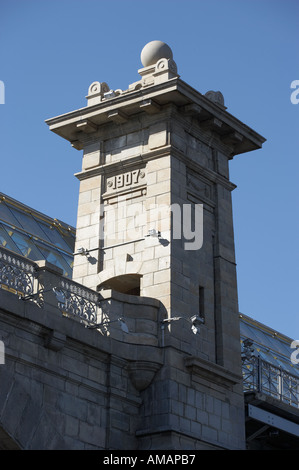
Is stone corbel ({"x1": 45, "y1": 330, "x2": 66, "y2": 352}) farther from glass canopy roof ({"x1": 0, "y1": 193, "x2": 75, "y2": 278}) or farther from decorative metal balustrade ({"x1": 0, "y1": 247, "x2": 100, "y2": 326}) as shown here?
glass canopy roof ({"x1": 0, "y1": 193, "x2": 75, "y2": 278})

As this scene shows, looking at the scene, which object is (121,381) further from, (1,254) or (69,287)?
(1,254)

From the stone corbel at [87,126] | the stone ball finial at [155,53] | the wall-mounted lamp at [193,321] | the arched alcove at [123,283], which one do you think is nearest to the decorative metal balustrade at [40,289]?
the wall-mounted lamp at [193,321]

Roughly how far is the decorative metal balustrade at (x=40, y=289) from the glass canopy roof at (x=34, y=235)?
12.9 m

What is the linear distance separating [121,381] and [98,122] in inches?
334

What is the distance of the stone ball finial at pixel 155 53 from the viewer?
98.1 feet

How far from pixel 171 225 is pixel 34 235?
13.9 m

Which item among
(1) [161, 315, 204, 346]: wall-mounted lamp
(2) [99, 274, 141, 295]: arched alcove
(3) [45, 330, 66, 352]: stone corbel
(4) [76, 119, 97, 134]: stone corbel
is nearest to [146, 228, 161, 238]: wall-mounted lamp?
(2) [99, 274, 141, 295]: arched alcove

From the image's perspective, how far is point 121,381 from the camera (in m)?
24.5

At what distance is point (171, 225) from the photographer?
26.6m

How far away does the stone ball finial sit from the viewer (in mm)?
29891

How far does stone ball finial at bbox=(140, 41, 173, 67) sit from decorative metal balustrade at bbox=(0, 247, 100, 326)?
8.67 m
